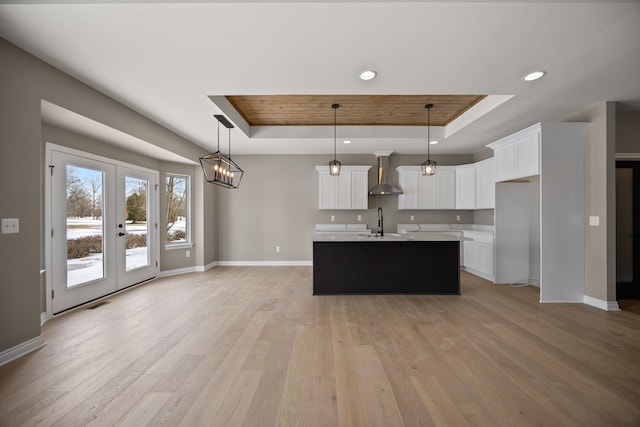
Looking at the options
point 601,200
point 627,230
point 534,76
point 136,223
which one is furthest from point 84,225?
point 627,230

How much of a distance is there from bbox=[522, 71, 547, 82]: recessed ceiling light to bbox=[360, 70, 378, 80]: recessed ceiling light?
160cm

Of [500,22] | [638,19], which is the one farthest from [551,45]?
[500,22]

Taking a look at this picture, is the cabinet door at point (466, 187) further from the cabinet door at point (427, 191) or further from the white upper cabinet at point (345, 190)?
the white upper cabinet at point (345, 190)

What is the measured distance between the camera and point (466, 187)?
5.97 m

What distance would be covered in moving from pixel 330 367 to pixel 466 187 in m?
5.22

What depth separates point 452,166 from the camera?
6.21m

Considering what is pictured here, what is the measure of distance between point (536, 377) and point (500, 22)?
273 centimetres

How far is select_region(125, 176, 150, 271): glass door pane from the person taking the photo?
4.68m

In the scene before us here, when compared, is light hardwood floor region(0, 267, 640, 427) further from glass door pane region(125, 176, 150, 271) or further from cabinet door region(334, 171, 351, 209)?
cabinet door region(334, 171, 351, 209)

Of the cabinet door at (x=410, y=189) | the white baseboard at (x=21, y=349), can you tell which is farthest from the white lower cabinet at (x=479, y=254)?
the white baseboard at (x=21, y=349)

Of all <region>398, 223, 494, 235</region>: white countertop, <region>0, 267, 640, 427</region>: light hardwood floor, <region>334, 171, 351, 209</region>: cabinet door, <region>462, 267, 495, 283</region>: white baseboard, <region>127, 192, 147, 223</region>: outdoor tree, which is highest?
<region>334, 171, 351, 209</region>: cabinet door

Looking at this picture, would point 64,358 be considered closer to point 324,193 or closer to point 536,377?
point 536,377

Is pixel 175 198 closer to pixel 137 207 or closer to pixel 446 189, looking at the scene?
pixel 137 207

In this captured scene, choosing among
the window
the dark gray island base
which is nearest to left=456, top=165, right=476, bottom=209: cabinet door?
the dark gray island base
